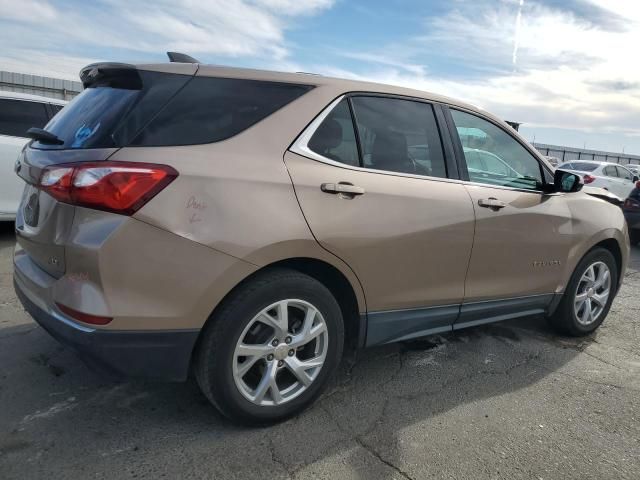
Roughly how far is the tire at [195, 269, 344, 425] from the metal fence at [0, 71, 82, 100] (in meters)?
12.2

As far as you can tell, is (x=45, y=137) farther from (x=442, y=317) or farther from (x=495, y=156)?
(x=495, y=156)

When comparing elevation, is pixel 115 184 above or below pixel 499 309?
above

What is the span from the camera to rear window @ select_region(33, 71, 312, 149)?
231 centimetres

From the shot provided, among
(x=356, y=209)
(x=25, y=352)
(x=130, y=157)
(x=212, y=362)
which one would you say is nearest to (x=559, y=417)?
(x=356, y=209)

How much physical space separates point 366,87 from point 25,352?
263cm

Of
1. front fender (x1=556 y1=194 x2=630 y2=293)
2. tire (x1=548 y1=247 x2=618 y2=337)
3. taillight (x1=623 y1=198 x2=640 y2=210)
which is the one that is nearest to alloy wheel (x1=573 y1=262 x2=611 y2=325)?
tire (x1=548 y1=247 x2=618 y2=337)

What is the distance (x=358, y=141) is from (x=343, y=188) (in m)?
0.35

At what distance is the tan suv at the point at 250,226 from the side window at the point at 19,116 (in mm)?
3947

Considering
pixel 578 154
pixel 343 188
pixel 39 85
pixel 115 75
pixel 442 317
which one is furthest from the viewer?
pixel 578 154

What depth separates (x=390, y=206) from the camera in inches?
112

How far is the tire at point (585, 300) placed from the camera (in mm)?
4148

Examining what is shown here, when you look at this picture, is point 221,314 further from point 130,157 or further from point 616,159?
point 616,159

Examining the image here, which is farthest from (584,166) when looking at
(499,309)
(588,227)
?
(499,309)

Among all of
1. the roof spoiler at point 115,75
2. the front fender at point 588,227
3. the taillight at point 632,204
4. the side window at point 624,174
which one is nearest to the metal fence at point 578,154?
the side window at point 624,174
